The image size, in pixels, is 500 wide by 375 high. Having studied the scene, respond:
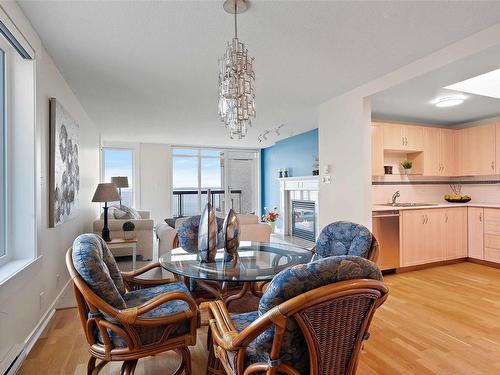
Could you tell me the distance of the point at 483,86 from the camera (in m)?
3.69

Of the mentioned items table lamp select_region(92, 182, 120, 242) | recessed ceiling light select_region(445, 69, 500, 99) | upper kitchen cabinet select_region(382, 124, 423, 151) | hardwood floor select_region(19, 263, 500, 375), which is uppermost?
recessed ceiling light select_region(445, 69, 500, 99)

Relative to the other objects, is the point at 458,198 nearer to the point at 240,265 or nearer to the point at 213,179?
the point at 240,265

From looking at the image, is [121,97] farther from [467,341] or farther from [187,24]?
[467,341]

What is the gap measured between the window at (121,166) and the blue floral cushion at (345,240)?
6.60 metres

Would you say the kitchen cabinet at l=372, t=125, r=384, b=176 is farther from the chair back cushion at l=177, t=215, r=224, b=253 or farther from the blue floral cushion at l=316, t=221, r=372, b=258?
the chair back cushion at l=177, t=215, r=224, b=253

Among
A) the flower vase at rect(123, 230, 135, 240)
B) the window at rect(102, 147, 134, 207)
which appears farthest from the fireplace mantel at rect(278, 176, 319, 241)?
the window at rect(102, 147, 134, 207)

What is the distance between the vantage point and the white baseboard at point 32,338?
6.38 ft

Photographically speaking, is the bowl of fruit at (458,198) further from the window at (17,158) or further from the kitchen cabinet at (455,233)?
the window at (17,158)

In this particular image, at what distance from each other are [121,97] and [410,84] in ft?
11.7

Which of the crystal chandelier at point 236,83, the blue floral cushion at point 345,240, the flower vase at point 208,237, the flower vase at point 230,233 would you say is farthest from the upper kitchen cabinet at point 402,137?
the flower vase at point 208,237

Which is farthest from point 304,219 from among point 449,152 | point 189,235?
point 189,235

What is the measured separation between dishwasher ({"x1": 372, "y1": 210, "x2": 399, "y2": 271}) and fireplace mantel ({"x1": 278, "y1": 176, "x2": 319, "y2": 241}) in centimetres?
A: 238

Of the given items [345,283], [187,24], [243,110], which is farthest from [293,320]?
[187,24]

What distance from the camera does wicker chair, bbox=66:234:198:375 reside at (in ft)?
4.91
